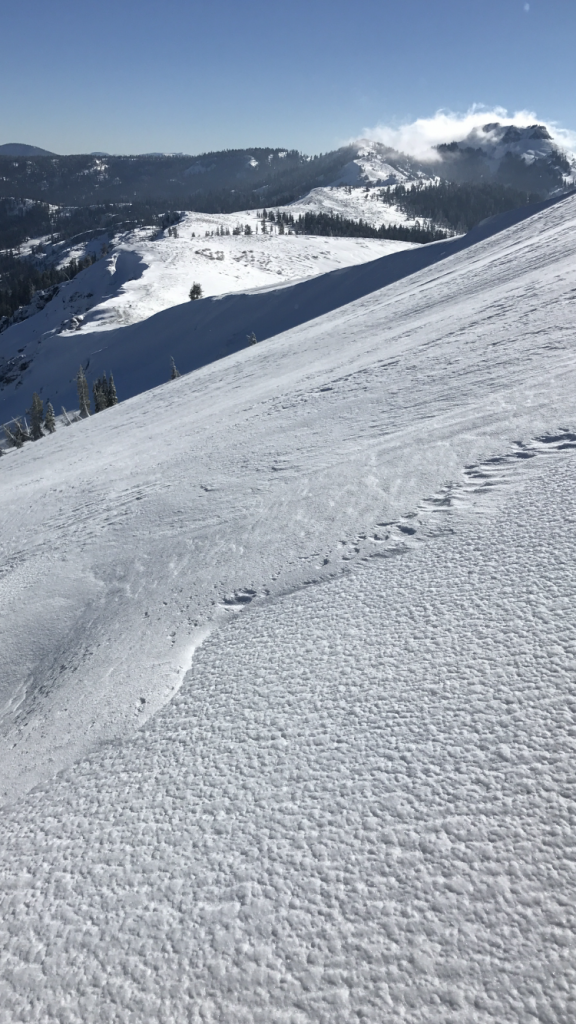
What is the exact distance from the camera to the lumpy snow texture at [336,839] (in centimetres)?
179

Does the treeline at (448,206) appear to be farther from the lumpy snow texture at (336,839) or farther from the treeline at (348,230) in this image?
the lumpy snow texture at (336,839)

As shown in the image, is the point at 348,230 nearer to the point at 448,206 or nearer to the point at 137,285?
the point at 137,285

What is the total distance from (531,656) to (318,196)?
722ft

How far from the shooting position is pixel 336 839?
7.20ft

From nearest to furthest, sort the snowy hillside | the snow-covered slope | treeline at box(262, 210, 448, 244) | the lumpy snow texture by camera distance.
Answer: the lumpy snow texture → the snow-covered slope → the snowy hillside → treeline at box(262, 210, 448, 244)

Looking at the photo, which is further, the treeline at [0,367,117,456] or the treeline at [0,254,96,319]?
the treeline at [0,254,96,319]

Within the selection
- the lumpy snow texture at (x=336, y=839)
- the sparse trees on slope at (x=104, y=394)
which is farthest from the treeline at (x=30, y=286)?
the lumpy snow texture at (x=336, y=839)

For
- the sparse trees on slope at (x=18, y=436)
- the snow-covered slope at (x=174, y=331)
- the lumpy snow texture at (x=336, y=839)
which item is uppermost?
the snow-covered slope at (x=174, y=331)

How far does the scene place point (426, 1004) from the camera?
1.67m

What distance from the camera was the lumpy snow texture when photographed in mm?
1788

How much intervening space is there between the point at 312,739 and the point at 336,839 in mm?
544

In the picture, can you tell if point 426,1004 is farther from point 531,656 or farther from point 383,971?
point 531,656

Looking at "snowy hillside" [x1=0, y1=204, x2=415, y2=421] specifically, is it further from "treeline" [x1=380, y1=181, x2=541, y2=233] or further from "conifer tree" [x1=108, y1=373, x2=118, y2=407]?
"treeline" [x1=380, y1=181, x2=541, y2=233]

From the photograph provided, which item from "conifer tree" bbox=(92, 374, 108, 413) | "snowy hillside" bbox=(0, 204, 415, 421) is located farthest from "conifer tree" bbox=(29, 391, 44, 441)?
"snowy hillside" bbox=(0, 204, 415, 421)
